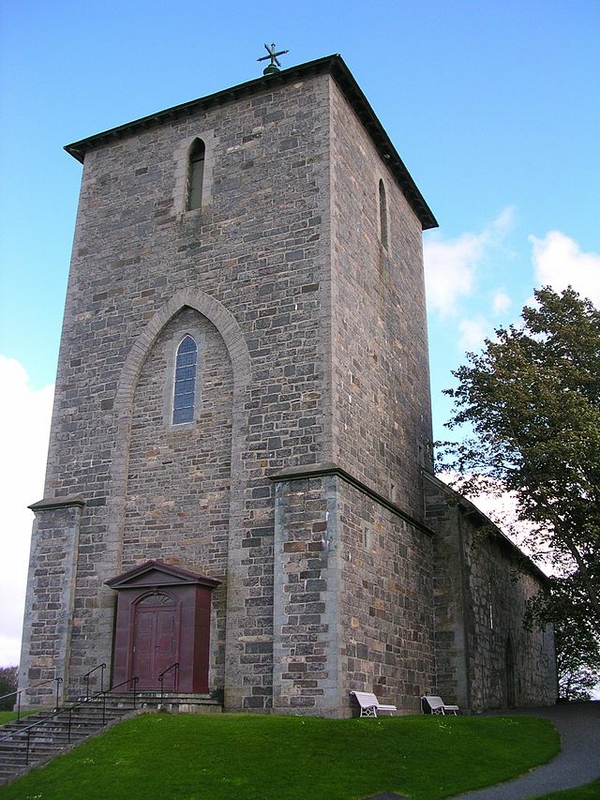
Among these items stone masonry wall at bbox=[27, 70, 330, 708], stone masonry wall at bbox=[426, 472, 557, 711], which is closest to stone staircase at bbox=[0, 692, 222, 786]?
stone masonry wall at bbox=[27, 70, 330, 708]

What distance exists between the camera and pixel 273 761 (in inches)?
505

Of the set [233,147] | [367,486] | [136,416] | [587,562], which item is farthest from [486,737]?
[233,147]

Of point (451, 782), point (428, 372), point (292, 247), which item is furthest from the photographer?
point (428, 372)

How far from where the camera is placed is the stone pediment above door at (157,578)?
17688 mm

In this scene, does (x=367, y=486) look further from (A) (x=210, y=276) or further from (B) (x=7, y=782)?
(B) (x=7, y=782)

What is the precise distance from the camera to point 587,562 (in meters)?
22.2

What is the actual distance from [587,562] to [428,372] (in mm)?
7492

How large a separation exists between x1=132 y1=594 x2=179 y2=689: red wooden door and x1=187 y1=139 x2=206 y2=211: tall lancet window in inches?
409

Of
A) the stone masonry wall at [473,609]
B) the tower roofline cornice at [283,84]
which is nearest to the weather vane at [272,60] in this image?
the tower roofline cornice at [283,84]

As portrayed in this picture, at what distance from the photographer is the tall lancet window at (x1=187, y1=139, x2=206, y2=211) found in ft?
73.9

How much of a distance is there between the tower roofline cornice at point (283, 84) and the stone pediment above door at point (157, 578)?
12.4 metres

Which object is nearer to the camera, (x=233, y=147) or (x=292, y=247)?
(x=292, y=247)

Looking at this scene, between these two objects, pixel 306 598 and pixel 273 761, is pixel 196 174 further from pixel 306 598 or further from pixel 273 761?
pixel 273 761

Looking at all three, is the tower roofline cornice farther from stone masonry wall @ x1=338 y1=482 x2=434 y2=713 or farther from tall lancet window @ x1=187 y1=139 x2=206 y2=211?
stone masonry wall @ x1=338 y1=482 x2=434 y2=713
